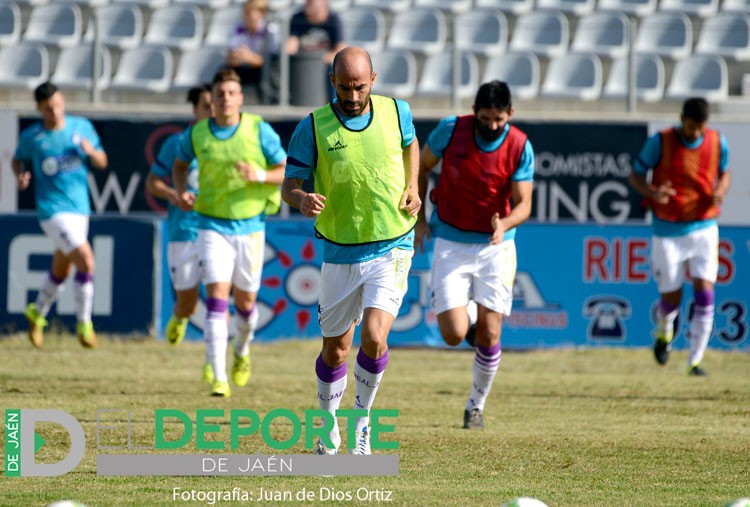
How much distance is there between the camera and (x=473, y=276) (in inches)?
384

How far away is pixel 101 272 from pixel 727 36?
926 cm

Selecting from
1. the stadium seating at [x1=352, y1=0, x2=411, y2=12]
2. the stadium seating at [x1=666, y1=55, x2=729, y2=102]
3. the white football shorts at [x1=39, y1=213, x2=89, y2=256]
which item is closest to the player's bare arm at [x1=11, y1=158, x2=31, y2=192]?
the white football shorts at [x1=39, y1=213, x2=89, y2=256]

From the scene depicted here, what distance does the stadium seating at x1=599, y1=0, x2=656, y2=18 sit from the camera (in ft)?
66.0

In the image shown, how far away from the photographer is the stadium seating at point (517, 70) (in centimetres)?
1888

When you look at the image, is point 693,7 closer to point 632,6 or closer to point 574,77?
point 632,6

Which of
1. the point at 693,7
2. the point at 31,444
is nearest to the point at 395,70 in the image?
the point at 693,7

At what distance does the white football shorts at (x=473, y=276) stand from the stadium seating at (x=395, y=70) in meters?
9.00

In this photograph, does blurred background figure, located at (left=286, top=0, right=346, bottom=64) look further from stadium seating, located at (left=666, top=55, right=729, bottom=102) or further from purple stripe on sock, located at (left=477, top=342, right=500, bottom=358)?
purple stripe on sock, located at (left=477, top=342, right=500, bottom=358)

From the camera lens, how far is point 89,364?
46.8ft

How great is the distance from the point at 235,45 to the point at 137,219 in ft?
9.52

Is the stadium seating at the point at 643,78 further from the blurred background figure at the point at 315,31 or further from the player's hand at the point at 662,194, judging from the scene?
the player's hand at the point at 662,194

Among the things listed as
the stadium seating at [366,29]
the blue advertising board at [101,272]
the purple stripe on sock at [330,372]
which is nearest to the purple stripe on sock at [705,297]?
the purple stripe on sock at [330,372]

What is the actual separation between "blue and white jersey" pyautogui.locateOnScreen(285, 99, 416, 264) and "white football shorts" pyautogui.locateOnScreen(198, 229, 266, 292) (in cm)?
357

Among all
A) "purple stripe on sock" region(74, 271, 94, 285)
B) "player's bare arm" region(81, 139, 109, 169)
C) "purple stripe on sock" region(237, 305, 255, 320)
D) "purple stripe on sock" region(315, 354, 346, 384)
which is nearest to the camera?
"purple stripe on sock" region(315, 354, 346, 384)
